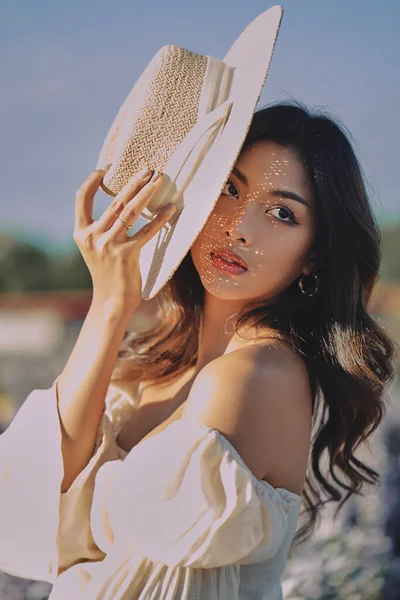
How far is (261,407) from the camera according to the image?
4.91 feet

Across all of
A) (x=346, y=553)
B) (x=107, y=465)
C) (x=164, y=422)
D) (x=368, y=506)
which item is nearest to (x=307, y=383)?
(x=164, y=422)

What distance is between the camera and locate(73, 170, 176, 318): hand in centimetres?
155

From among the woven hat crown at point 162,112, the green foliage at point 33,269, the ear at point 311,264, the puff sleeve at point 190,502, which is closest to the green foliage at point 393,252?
the green foliage at point 33,269

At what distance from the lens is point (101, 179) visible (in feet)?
5.45

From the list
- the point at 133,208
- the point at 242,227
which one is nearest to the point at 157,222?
the point at 133,208

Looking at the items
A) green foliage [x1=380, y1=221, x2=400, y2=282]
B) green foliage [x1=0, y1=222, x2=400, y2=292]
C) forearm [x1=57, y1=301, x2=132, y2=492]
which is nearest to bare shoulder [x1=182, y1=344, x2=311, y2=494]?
forearm [x1=57, y1=301, x2=132, y2=492]

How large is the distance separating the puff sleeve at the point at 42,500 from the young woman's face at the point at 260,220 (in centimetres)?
47

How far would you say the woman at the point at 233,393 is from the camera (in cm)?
141

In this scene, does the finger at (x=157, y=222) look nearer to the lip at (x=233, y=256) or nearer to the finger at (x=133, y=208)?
the finger at (x=133, y=208)

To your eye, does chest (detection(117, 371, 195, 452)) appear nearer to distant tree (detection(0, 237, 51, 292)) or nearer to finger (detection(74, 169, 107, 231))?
finger (detection(74, 169, 107, 231))

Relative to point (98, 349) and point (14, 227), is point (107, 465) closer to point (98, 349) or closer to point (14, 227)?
point (98, 349)

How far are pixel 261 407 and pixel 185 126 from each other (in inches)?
22.0

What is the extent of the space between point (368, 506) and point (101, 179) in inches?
74.7

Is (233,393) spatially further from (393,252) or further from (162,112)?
(393,252)
